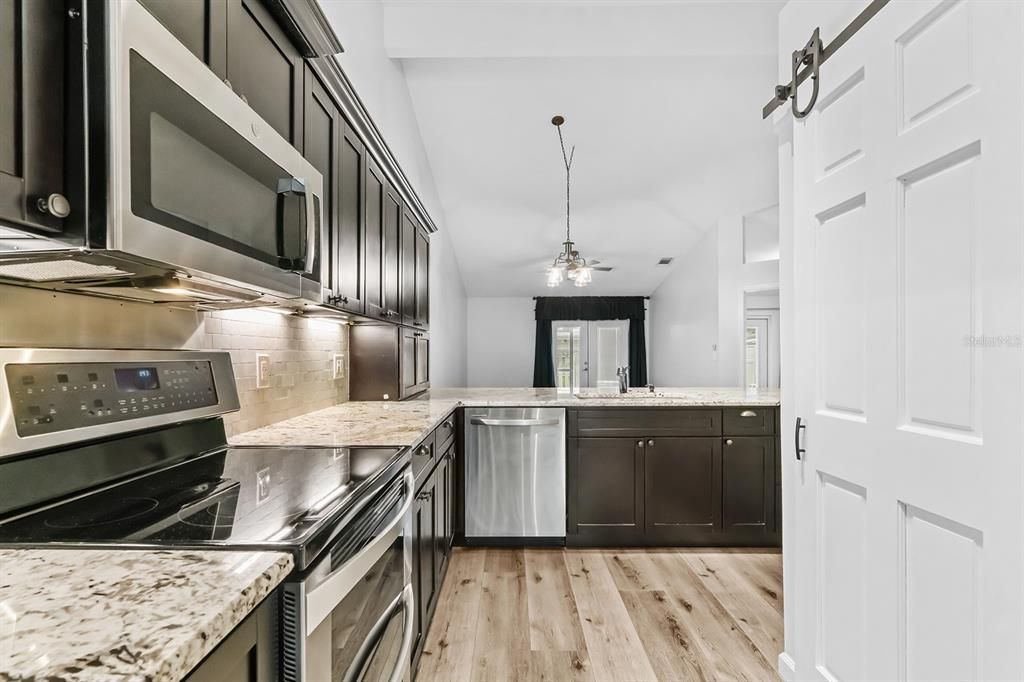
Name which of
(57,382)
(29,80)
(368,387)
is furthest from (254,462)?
(368,387)

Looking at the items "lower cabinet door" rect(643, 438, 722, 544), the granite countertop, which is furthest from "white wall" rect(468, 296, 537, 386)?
"lower cabinet door" rect(643, 438, 722, 544)

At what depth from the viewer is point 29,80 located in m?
0.61

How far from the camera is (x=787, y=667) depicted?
1737 mm

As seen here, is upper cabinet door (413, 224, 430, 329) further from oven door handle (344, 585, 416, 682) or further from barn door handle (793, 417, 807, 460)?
barn door handle (793, 417, 807, 460)

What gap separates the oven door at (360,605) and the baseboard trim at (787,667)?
4.36 feet

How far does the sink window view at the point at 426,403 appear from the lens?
67 centimetres

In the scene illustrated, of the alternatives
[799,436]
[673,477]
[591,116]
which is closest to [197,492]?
[799,436]

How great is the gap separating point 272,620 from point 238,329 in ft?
3.80

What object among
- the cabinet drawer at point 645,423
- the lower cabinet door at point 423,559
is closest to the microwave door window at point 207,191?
the lower cabinet door at point 423,559

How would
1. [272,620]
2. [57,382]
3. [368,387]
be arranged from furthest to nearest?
[368,387] < [57,382] < [272,620]

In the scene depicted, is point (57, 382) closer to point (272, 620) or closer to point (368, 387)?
point (272, 620)

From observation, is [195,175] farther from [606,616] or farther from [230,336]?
[606,616]

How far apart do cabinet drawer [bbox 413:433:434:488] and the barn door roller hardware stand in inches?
66.4

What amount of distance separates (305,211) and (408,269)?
1.64m
